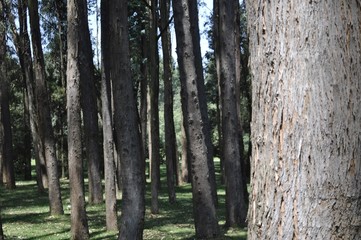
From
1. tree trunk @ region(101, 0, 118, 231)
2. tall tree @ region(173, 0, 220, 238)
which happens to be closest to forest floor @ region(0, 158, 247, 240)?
tree trunk @ region(101, 0, 118, 231)

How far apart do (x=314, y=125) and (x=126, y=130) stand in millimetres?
8354

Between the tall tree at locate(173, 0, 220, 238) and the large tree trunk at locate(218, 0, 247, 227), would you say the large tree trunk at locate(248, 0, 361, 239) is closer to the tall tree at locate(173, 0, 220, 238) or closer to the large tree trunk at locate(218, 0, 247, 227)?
the tall tree at locate(173, 0, 220, 238)

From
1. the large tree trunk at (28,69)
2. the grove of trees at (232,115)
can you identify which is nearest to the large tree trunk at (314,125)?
the grove of trees at (232,115)

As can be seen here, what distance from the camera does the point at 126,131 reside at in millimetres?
10609

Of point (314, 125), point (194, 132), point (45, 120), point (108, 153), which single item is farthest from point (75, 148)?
point (314, 125)

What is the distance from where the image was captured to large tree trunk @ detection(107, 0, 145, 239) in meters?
10.4

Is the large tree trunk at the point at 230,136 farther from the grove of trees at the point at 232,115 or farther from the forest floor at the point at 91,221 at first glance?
the forest floor at the point at 91,221

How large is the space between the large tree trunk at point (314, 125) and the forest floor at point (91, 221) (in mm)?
9997

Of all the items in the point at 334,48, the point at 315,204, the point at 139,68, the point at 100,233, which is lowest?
the point at 100,233

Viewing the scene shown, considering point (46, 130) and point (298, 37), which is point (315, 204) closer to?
point (298, 37)

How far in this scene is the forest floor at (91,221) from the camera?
45.7 feet

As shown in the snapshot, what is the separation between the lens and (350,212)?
7.87 feet

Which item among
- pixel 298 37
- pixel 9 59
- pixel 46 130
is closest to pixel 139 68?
pixel 46 130

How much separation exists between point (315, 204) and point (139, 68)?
26810 millimetres
